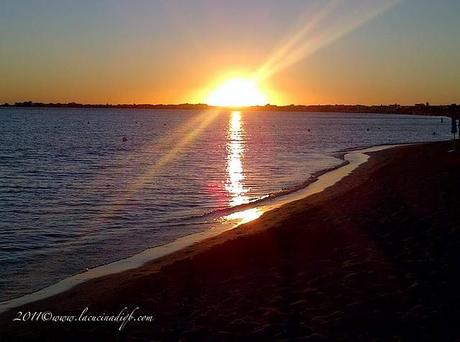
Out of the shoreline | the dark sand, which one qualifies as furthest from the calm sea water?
the dark sand

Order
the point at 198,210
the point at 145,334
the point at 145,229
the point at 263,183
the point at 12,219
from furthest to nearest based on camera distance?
the point at 263,183, the point at 198,210, the point at 12,219, the point at 145,229, the point at 145,334

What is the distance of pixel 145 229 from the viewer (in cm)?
1992

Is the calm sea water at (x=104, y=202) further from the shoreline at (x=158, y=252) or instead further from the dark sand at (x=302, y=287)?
the dark sand at (x=302, y=287)

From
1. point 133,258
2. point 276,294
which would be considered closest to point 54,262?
point 133,258

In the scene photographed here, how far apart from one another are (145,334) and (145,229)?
1105 centimetres

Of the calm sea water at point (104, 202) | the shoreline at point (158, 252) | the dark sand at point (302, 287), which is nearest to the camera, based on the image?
the dark sand at point (302, 287)

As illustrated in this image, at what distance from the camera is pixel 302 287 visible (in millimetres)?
10484

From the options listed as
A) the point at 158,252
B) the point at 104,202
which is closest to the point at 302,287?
the point at 158,252

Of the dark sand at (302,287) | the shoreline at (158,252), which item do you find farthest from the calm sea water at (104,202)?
the dark sand at (302,287)

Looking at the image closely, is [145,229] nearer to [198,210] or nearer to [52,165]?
[198,210]

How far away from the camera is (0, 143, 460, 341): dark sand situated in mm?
8500

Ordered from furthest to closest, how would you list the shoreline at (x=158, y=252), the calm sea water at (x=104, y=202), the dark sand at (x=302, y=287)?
the calm sea water at (x=104, y=202)
the shoreline at (x=158, y=252)
the dark sand at (x=302, y=287)

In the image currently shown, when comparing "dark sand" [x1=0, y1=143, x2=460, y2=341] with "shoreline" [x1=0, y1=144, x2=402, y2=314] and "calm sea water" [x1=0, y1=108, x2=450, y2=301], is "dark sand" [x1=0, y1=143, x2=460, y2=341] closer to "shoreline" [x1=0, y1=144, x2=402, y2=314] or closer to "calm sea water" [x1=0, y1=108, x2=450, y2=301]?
"shoreline" [x1=0, y1=144, x2=402, y2=314]

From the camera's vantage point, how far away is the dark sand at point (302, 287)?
27.9 feet
